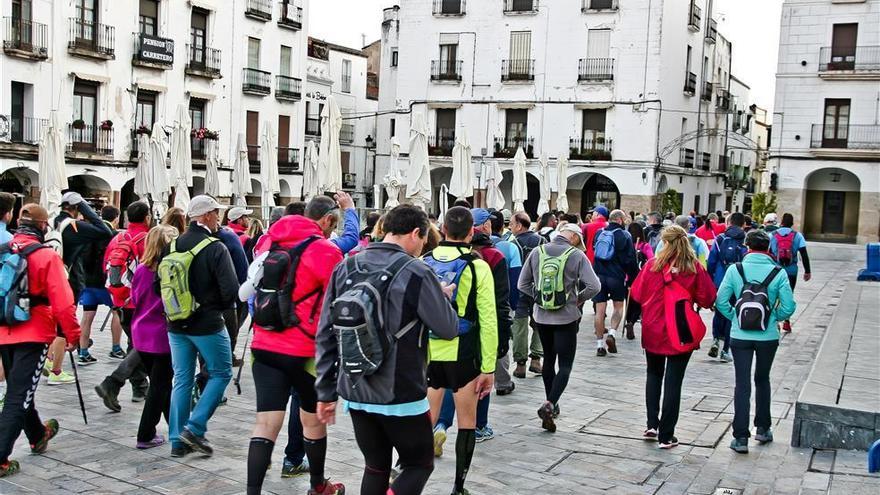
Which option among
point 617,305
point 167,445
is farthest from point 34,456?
point 617,305

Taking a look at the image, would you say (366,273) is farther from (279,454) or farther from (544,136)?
(544,136)

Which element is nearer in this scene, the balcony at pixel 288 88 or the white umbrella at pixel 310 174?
the white umbrella at pixel 310 174

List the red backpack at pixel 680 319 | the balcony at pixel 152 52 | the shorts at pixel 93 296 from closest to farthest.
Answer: the red backpack at pixel 680 319, the shorts at pixel 93 296, the balcony at pixel 152 52

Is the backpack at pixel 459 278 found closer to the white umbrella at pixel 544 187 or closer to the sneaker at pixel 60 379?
the sneaker at pixel 60 379

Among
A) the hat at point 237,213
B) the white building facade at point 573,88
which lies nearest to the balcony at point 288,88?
the white building facade at point 573,88

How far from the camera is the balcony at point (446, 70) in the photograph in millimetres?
41844

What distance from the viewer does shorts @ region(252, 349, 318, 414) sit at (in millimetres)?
5445

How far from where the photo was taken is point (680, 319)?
715 centimetres

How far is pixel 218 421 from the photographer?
7688 mm

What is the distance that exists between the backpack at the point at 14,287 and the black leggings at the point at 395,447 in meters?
2.87

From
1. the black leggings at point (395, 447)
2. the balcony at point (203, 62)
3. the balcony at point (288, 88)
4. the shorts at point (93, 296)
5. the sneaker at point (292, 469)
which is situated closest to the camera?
the black leggings at point (395, 447)

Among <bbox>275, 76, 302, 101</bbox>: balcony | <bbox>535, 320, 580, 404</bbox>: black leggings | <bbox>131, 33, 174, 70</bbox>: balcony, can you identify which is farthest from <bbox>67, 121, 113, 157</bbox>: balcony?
<bbox>535, 320, 580, 404</bbox>: black leggings

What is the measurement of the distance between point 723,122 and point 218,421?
45540mm

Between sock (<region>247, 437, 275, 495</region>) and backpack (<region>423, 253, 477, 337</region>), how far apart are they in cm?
144
